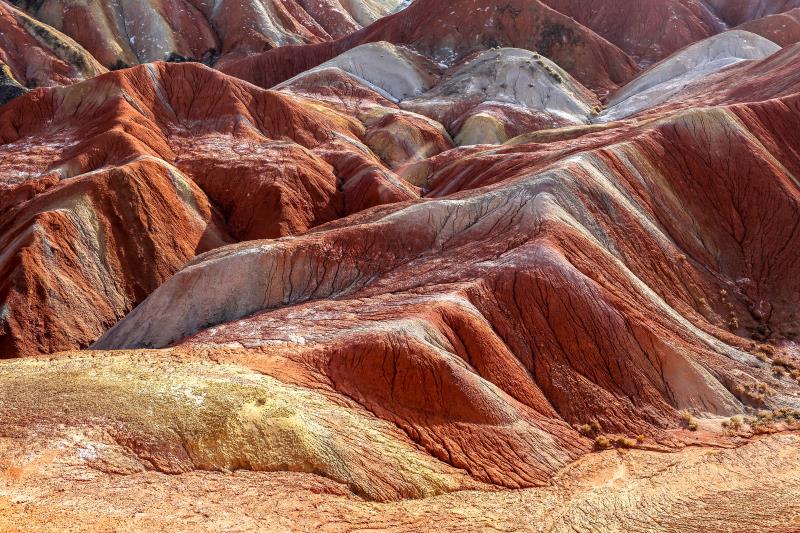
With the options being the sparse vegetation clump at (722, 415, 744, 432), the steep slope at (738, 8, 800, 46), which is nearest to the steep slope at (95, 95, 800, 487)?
the sparse vegetation clump at (722, 415, 744, 432)

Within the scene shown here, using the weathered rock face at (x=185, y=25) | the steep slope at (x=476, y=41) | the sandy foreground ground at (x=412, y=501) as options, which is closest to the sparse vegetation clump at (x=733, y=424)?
the sandy foreground ground at (x=412, y=501)

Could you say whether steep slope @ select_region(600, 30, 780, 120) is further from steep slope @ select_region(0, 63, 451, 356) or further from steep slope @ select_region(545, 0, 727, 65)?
steep slope @ select_region(0, 63, 451, 356)

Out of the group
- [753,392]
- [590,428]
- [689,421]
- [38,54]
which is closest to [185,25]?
[38,54]

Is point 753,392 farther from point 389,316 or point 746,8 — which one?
point 746,8

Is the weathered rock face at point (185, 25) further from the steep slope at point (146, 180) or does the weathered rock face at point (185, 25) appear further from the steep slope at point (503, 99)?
the steep slope at point (146, 180)

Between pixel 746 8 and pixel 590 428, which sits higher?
pixel 746 8

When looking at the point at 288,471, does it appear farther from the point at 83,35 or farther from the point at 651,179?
the point at 83,35

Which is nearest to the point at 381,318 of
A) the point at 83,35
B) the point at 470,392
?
the point at 470,392
